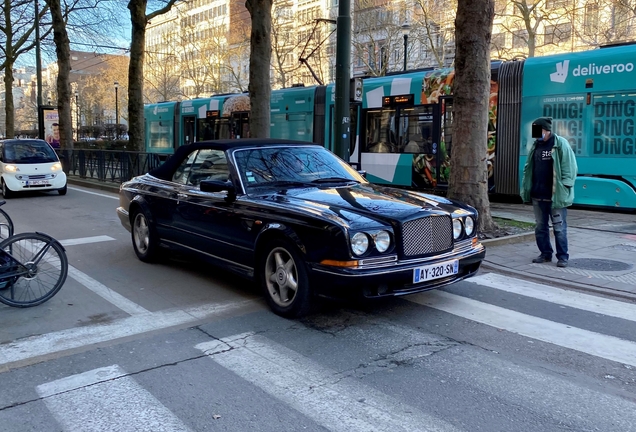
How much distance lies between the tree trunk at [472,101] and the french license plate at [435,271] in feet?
13.5

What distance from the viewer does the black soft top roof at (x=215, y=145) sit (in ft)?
22.0

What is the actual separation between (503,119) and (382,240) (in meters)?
9.72

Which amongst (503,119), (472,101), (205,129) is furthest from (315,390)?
(205,129)

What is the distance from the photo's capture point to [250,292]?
21.2ft

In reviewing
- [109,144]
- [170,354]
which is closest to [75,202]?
[170,354]

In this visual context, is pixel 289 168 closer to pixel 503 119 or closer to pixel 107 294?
pixel 107 294

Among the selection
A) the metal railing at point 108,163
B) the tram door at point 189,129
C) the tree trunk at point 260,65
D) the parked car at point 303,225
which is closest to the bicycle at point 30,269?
the parked car at point 303,225

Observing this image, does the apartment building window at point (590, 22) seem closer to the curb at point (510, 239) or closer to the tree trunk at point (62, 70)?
the curb at point (510, 239)

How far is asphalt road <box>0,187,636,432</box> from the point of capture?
358 centimetres

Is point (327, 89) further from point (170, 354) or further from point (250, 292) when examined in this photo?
point (170, 354)

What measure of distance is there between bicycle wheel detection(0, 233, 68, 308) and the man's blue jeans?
18.8ft

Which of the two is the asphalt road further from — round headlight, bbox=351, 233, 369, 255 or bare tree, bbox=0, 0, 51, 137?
bare tree, bbox=0, 0, 51, 137

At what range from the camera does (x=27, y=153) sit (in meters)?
16.7

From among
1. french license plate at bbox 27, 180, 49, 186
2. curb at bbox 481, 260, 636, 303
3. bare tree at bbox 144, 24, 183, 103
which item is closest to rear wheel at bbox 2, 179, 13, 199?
french license plate at bbox 27, 180, 49, 186
